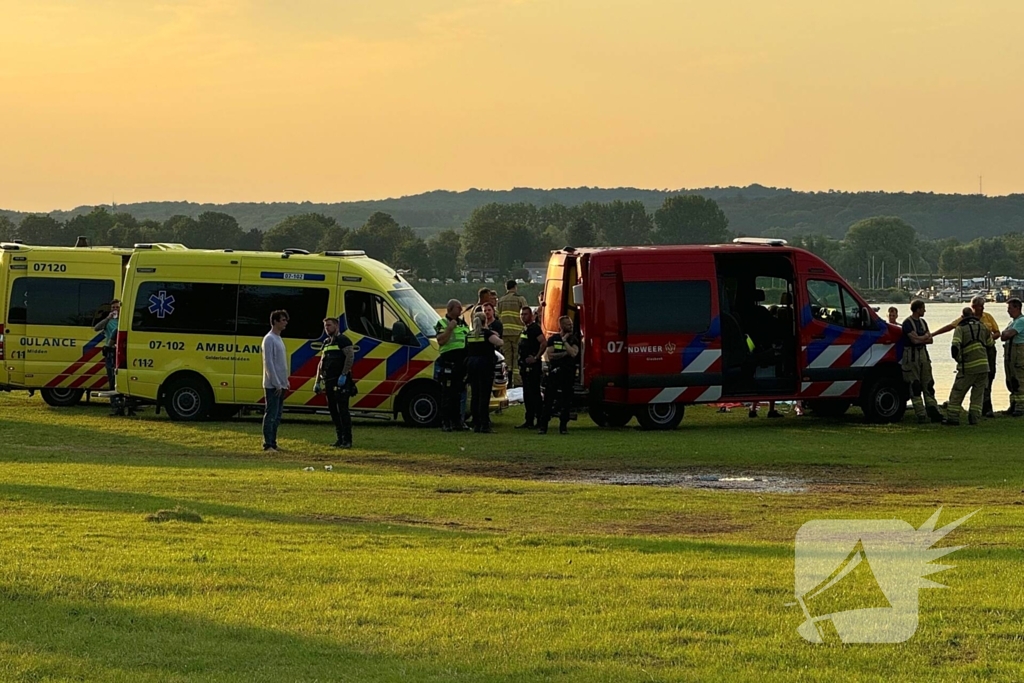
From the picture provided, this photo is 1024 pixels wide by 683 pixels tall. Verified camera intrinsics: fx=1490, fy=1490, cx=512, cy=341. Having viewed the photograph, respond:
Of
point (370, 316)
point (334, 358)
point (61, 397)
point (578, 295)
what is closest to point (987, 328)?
point (578, 295)

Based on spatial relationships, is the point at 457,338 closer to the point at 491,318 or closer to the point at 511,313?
the point at 491,318

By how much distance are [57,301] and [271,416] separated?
340 inches

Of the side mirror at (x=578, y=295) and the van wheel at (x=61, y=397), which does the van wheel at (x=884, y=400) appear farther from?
the van wheel at (x=61, y=397)

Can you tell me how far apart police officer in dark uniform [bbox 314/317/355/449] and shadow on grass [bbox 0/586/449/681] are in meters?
11.7

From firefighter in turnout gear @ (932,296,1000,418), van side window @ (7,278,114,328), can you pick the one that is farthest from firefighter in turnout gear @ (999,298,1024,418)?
van side window @ (7,278,114,328)

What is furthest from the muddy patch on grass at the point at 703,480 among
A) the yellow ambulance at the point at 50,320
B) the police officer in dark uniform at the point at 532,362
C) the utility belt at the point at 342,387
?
the yellow ambulance at the point at 50,320

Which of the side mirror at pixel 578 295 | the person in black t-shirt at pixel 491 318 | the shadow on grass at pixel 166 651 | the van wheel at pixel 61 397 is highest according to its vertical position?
the side mirror at pixel 578 295

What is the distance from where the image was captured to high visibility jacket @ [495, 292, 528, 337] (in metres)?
28.8

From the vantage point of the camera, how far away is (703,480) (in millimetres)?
17375

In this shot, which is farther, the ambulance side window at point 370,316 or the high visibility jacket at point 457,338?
the ambulance side window at point 370,316

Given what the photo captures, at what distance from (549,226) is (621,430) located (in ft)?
526

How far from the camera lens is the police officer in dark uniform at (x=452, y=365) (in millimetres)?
22641

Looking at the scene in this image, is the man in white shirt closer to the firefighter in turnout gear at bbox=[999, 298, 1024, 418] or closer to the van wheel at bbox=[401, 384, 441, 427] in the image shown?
the van wheel at bbox=[401, 384, 441, 427]

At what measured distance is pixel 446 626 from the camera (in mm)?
8148
